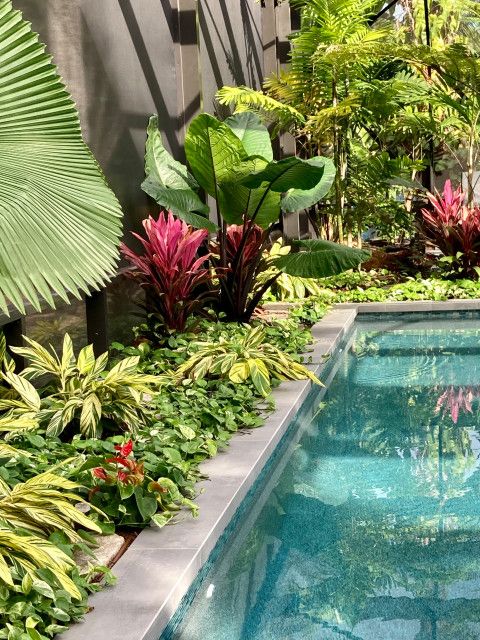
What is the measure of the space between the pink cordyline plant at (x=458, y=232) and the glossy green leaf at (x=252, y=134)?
11.0 ft

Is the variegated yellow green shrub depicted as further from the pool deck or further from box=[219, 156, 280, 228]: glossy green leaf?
box=[219, 156, 280, 228]: glossy green leaf

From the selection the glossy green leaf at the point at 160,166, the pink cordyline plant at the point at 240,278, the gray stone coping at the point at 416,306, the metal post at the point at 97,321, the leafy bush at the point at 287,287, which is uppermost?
the glossy green leaf at the point at 160,166

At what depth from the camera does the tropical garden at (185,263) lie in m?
2.77

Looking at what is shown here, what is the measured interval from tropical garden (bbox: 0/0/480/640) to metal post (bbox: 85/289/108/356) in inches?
3.6

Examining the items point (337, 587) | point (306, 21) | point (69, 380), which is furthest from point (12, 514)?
point (306, 21)

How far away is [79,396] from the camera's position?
4.83 m

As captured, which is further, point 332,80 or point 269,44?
point 269,44

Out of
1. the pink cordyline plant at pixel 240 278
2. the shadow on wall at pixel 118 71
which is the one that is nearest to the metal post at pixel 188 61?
the shadow on wall at pixel 118 71

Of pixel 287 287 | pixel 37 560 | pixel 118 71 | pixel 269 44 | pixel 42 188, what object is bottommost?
pixel 287 287

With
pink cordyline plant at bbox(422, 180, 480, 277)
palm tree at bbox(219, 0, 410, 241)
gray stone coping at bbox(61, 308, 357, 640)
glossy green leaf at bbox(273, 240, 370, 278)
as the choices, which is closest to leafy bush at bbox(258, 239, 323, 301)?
palm tree at bbox(219, 0, 410, 241)

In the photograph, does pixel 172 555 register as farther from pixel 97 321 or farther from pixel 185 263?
pixel 185 263

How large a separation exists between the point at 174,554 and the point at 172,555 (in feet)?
0.04

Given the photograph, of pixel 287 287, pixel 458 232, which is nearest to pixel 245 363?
pixel 287 287

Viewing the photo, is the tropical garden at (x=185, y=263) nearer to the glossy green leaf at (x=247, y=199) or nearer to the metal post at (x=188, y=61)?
the glossy green leaf at (x=247, y=199)
